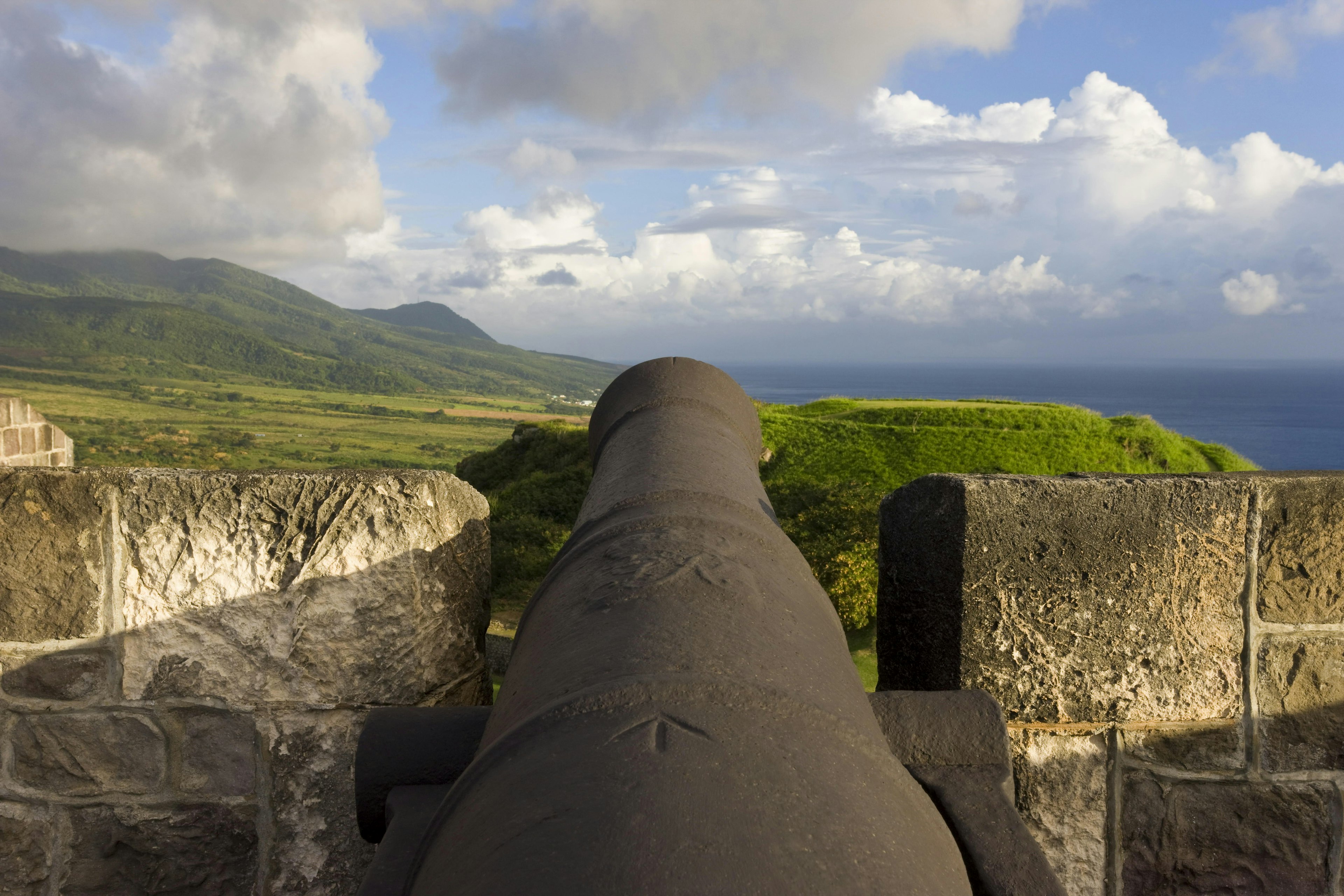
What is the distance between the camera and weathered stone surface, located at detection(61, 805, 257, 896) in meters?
2.27

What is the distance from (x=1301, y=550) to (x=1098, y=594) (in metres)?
0.59

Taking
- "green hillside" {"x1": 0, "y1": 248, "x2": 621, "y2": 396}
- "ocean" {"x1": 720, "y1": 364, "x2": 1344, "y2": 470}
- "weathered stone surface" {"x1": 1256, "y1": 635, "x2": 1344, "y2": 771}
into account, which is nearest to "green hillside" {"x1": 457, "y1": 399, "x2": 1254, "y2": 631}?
"weathered stone surface" {"x1": 1256, "y1": 635, "x2": 1344, "y2": 771}

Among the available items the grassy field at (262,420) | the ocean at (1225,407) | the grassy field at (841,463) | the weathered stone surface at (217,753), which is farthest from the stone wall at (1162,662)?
the ocean at (1225,407)

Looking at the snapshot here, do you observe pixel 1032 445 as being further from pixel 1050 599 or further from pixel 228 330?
pixel 228 330

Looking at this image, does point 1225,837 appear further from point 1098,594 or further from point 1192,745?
point 1098,594

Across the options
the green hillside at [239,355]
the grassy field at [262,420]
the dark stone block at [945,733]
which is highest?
the green hillside at [239,355]

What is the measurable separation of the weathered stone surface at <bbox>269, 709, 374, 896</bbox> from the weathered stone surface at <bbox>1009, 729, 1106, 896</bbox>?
1753 mm

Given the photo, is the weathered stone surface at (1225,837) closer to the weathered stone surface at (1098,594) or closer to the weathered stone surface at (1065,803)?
the weathered stone surface at (1065,803)

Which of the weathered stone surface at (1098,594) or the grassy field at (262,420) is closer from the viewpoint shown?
the weathered stone surface at (1098,594)

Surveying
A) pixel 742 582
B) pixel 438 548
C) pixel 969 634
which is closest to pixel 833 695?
pixel 742 582

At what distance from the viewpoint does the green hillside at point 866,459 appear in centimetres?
1202

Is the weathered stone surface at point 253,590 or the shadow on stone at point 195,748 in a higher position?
the weathered stone surface at point 253,590

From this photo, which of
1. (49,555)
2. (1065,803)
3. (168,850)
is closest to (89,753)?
(168,850)

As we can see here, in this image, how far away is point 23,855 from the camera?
2275 millimetres
